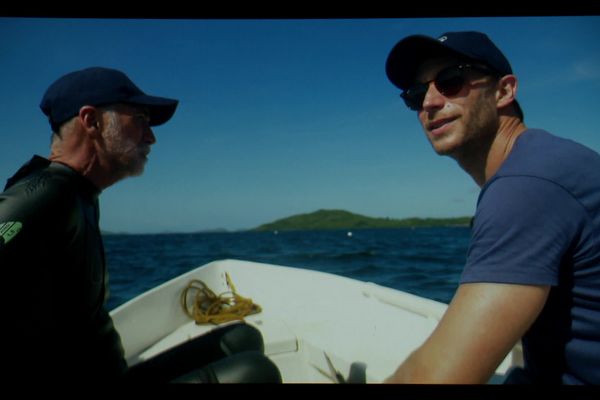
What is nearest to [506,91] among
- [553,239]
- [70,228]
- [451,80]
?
[451,80]

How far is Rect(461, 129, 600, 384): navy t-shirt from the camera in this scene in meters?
0.98

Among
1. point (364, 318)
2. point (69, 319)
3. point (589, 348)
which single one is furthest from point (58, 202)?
point (364, 318)

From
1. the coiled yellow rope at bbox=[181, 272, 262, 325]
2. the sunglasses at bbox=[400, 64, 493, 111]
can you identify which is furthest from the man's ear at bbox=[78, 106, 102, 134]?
the coiled yellow rope at bbox=[181, 272, 262, 325]

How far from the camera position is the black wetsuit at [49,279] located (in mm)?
1247

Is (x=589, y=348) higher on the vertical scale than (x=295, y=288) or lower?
higher

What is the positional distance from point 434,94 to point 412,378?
1.07 m

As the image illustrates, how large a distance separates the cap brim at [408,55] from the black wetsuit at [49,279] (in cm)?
148

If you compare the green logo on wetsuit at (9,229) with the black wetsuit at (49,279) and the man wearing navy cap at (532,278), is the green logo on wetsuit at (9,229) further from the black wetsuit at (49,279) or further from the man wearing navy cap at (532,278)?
the man wearing navy cap at (532,278)

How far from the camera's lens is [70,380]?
4.96 ft

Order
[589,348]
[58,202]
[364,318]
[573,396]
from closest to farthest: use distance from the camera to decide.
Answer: [589,348]
[573,396]
[58,202]
[364,318]

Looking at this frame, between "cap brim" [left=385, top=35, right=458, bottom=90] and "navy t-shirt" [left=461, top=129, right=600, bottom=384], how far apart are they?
553mm

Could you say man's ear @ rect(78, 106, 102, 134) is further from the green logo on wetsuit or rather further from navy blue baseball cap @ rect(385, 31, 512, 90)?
navy blue baseball cap @ rect(385, 31, 512, 90)

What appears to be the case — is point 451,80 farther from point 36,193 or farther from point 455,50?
point 36,193

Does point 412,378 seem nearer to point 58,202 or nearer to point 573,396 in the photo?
point 573,396
